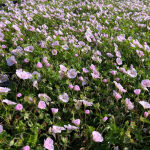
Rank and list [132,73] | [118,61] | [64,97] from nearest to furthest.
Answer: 1. [64,97]
2. [132,73]
3. [118,61]

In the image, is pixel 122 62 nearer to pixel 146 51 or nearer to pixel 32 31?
pixel 146 51

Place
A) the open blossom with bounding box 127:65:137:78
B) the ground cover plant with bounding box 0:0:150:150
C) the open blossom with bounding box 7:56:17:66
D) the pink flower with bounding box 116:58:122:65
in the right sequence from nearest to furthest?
the ground cover plant with bounding box 0:0:150:150
the open blossom with bounding box 7:56:17:66
the open blossom with bounding box 127:65:137:78
the pink flower with bounding box 116:58:122:65

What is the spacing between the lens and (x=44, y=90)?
2053 millimetres

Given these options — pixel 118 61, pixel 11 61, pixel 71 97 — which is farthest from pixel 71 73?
pixel 118 61

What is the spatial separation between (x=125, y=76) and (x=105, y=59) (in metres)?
0.65

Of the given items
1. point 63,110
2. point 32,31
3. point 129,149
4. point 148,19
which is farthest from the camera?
point 148,19

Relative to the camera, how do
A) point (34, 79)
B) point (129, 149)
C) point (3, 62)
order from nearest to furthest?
point (129, 149) < point (34, 79) < point (3, 62)

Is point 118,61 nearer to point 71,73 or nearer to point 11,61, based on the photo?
point 71,73

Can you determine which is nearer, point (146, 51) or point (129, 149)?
point (129, 149)

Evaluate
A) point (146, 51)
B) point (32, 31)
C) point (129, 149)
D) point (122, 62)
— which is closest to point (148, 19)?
point (146, 51)

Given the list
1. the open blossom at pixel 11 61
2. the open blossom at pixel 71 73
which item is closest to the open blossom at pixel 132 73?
the open blossom at pixel 71 73

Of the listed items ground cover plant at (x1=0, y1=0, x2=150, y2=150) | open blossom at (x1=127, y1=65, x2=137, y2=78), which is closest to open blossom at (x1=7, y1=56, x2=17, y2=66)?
ground cover plant at (x1=0, y1=0, x2=150, y2=150)

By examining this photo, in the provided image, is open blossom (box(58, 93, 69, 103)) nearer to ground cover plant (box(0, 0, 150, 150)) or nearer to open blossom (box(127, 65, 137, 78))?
ground cover plant (box(0, 0, 150, 150))

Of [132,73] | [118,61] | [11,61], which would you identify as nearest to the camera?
[11,61]
